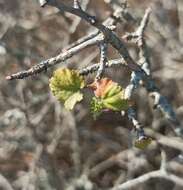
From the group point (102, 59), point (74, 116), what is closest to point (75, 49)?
point (102, 59)

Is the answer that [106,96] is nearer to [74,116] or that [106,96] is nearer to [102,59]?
[102,59]

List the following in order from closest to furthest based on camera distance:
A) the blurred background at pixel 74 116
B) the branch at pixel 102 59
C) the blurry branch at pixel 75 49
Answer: the blurry branch at pixel 75 49
the branch at pixel 102 59
the blurred background at pixel 74 116

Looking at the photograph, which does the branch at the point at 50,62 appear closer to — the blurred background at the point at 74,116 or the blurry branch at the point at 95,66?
the blurry branch at the point at 95,66

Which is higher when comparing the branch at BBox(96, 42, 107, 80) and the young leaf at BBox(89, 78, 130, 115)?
the branch at BBox(96, 42, 107, 80)

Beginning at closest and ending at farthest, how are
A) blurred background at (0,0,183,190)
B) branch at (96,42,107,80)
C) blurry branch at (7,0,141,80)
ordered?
blurry branch at (7,0,141,80) → branch at (96,42,107,80) → blurred background at (0,0,183,190)

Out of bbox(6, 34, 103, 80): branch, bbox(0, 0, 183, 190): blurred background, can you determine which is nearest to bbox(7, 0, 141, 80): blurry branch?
bbox(6, 34, 103, 80): branch

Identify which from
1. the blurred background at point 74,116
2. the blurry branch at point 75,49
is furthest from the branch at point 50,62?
the blurred background at point 74,116

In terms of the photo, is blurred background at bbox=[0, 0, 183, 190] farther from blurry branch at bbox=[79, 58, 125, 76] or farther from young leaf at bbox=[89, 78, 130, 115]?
young leaf at bbox=[89, 78, 130, 115]
